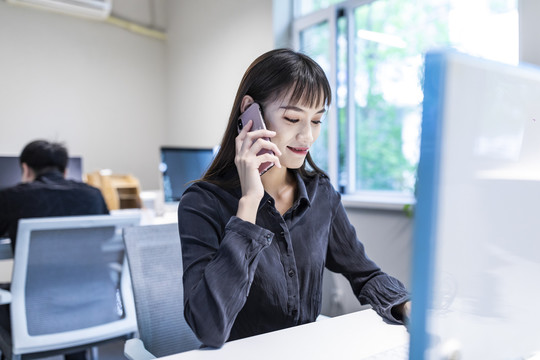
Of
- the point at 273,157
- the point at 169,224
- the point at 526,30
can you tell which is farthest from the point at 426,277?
the point at 526,30

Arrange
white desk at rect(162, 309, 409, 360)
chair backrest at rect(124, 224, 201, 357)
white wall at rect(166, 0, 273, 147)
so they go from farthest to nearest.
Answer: white wall at rect(166, 0, 273, 147), chair backrest at rect(124, 224, 201, 357), white desk at rect(162, 309, 409, 360)

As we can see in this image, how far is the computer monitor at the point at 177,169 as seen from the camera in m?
2.62

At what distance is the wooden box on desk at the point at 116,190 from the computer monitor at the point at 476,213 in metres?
3.15

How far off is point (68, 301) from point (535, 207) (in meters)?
1.64

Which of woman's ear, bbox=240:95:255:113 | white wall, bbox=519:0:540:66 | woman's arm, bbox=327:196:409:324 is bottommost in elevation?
woman's arm, bbox=327:196:409:324

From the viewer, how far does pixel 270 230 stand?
0.95 metres

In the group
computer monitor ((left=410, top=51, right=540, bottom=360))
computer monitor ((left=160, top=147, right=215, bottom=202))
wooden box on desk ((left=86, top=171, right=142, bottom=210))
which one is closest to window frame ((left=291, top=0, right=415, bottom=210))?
computer monitor ((left=160, top=147, right=215, bottom=202))

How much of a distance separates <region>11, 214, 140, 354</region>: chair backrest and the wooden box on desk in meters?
1.69

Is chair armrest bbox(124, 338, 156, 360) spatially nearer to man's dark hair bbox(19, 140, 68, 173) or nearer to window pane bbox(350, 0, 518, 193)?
man's dark hair bbox(19, 140, 68, 173)

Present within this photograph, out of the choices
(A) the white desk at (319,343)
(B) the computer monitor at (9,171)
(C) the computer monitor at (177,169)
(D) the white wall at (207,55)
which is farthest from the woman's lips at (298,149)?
(D) the white wall at (207,55)

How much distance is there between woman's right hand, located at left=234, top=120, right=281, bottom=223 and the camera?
83cm

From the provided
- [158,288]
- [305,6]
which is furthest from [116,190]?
[158,288]

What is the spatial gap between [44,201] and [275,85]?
1467mm

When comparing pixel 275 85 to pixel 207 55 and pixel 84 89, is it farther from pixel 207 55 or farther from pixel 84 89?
pixel 84 89
